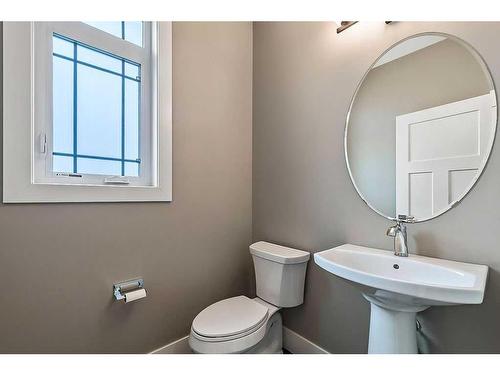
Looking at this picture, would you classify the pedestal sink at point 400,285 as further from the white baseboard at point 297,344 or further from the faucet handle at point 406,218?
the white baseboard at point 297,344

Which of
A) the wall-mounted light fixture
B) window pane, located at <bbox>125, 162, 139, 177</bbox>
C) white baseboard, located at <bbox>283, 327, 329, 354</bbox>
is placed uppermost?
the wall-mounted light fixture

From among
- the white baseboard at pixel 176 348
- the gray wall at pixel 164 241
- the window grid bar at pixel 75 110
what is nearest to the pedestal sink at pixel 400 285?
the gray wall at pixel 164 241

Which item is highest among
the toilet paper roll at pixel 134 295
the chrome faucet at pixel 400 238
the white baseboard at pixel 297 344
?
the chrome faucet at pixel 400 238

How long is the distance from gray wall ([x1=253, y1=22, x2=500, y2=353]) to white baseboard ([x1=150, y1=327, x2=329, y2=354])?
4cm

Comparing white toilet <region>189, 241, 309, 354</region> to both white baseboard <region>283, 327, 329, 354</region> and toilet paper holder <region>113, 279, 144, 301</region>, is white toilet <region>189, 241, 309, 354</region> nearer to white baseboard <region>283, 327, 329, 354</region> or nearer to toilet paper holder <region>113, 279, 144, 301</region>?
white baseboard <region>283, 327, 329, 354</region>

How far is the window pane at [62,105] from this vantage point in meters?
1.14

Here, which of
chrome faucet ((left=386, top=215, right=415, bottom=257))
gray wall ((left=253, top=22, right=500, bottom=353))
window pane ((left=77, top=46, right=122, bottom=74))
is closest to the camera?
gray wall ((left=253, top=22, right=500, bottom=353))

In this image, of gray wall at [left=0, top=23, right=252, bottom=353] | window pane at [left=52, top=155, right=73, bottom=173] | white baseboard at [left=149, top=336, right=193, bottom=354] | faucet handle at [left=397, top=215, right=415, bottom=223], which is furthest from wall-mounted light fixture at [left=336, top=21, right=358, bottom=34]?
white baseboard at [left=149, top=336, right=193, bottom=354]

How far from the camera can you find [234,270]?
5.62 feet

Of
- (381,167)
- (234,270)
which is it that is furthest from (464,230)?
(234,270)

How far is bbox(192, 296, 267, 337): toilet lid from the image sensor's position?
44.4 inches

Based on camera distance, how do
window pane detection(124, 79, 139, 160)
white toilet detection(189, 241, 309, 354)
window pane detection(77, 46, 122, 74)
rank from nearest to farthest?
white toilet detection(189, 241, 309, 354) < window pane detection(77, 46, 122, 74) < window pane detection(124, 79, 139, 160)

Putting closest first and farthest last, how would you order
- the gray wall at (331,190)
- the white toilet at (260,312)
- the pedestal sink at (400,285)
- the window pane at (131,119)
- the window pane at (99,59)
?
1. the pedestal sink at (400,285)
2. the gray wall at (331,190)
3. the white toilet at (260,312)
4. the window pane at (99,59)
5. the window pane at (131,119)

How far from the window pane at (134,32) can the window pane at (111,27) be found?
0.12ft
